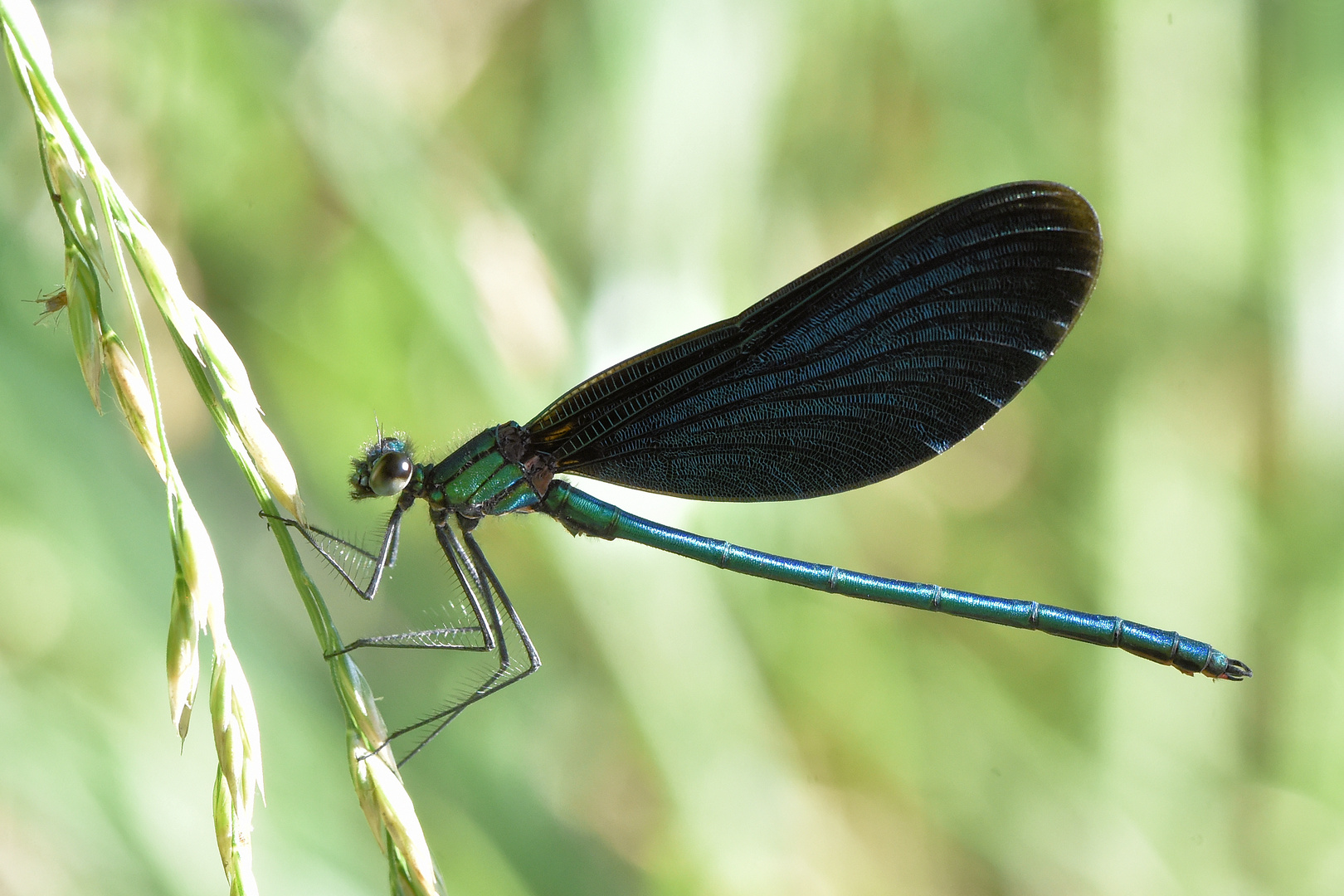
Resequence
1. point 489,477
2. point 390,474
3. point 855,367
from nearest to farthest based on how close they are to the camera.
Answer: point 390,474
point 489,477
point 855,367

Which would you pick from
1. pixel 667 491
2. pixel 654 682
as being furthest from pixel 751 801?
pixel 667 491

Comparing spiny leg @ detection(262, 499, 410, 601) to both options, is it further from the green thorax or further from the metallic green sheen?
the metallic green sheen

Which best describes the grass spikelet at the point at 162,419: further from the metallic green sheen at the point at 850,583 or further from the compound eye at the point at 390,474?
the metallic green sheen at the point at 850,583

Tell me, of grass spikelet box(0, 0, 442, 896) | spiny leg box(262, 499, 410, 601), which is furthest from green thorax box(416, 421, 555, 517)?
grass spikelet box(0, 0, 442, 896)

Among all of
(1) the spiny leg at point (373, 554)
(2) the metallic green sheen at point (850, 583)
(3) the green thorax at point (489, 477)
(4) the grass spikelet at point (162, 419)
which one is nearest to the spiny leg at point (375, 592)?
(1) the spiny leg at point (373, 554)

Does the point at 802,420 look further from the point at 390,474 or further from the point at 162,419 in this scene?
the point at 162,419

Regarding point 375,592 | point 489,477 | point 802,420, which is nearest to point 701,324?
point 802,420
